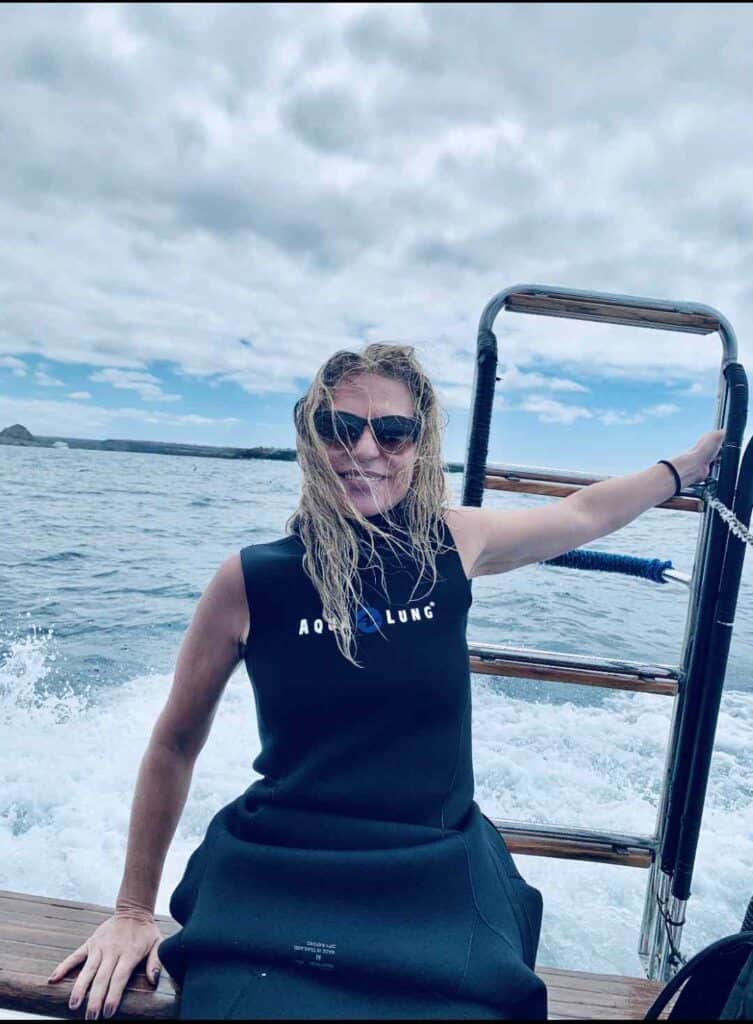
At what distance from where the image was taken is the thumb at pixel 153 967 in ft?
3.87

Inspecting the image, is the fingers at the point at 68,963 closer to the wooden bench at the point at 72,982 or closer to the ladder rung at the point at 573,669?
the wooden bench at the point at 72,982

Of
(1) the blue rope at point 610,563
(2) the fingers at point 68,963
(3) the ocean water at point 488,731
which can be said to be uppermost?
(1) the blue rope at point 610,563

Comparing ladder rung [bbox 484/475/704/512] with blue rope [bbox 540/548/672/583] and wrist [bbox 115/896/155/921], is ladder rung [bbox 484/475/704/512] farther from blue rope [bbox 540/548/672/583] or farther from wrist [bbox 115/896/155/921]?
wrist [bbox 115/896/155/921]

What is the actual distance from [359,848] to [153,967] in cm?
45

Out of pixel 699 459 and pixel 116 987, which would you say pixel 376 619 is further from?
pixel 699 459

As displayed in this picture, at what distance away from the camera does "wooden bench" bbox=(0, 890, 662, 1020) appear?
1.13 meters

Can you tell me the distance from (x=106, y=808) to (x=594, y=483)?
340cm

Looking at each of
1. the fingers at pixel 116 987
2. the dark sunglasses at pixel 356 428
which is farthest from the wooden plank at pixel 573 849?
the dark sunglasses at pixel 356 428

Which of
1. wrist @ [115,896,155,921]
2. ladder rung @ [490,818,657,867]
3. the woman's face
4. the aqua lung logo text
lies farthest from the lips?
ladder rung @ [490,818,657,867]

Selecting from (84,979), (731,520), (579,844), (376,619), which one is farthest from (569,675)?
(84,979)

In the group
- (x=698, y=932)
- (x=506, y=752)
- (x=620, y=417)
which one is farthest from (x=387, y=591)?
(x=620, y=417)

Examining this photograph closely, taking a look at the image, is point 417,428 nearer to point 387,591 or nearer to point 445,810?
point 387,591

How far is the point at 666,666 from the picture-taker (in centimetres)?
171

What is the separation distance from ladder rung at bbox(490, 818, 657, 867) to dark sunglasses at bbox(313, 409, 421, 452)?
1.07 m
